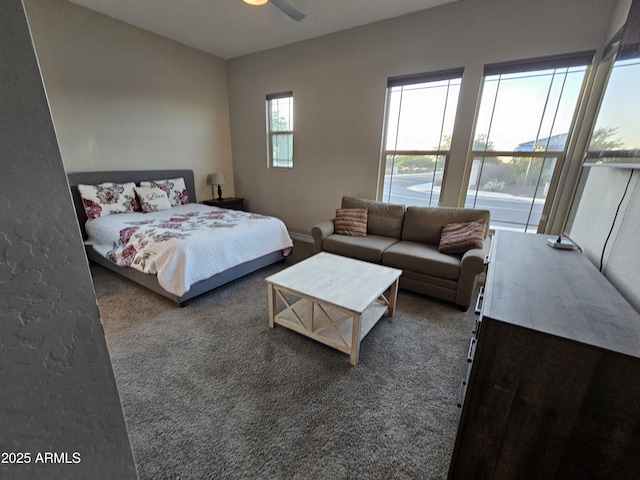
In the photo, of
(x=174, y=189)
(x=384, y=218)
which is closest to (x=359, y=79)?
(x=384, y=218)

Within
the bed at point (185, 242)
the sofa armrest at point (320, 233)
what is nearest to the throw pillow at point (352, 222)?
the sofa armrest at point (320, 233)

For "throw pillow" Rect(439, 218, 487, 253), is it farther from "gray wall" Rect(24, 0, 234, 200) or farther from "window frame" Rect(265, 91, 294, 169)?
"gray wall" Rect(24, 0, 234, 200)

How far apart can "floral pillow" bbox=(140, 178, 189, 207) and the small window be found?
1443 mm

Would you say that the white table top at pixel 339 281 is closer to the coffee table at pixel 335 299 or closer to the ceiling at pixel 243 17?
the coffee table at pixel 335 299

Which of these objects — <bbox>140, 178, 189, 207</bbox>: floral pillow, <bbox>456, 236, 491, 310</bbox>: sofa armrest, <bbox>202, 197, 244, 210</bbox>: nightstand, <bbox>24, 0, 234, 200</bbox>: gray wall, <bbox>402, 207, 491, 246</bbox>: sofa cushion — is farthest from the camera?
<bbox>202, 197, 244, 210</bbox>: nightstand

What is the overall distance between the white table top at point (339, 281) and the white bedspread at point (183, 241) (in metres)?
0.79

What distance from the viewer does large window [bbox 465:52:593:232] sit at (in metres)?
2.56

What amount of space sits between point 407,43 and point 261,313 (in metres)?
3.40

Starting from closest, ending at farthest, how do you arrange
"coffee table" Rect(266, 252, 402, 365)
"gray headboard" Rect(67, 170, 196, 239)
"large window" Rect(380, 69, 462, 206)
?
"coffee table" Rect(266, 252, 402, 365)
"large window" Rect(380, 69, 462, 206)
"gray headboard" Rect(67, 170, 196, 239)

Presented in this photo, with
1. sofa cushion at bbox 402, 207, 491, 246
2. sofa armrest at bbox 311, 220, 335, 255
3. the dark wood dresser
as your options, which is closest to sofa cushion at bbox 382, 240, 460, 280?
sofa cushion at bbox 402, 207, 491, 246

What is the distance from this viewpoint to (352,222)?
3.33m

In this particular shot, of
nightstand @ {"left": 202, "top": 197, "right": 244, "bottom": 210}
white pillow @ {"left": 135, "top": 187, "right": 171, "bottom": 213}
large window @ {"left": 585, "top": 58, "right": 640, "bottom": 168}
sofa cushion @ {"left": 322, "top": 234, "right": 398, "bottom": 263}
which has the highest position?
large window @ {"left": 585, "top": 58, "right": 640, "bottom": 168}

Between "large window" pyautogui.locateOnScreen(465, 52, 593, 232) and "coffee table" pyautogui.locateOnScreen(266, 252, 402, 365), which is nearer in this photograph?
"coffee table" pyautogui.locateOnScreen(266, 252, 402, 365)

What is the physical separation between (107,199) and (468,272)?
416 cm
